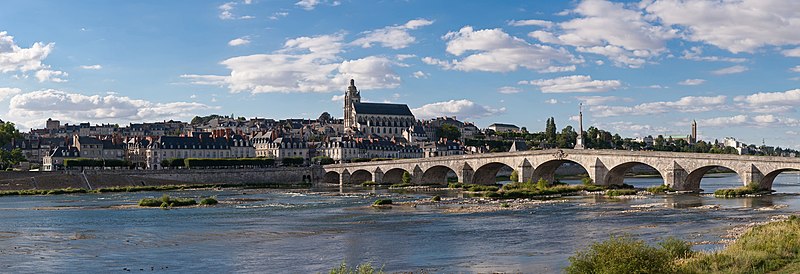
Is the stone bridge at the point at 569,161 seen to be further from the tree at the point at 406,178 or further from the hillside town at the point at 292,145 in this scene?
the hillside town at the point at 292,145

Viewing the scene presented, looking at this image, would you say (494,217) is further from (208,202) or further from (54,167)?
(54,167)

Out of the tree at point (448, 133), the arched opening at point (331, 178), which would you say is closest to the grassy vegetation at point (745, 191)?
the arched opening at point (331, 178)

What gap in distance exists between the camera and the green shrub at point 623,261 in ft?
65.6

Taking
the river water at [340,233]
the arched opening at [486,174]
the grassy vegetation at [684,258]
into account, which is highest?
the arched opening at [486,174]

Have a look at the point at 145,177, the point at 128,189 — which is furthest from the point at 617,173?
the point at 145,177

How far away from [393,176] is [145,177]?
90.8 ft

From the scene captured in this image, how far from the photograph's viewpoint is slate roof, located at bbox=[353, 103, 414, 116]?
189625mm

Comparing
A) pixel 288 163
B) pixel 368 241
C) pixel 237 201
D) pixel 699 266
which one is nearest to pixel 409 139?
pixel 288 163

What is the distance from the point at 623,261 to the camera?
792 inches

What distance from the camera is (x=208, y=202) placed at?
201ft

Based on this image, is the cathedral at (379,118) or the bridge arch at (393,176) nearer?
the bridge arch at (393,176)

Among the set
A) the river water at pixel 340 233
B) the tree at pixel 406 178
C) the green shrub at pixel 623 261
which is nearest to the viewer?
the green shrub at pixel 623 261

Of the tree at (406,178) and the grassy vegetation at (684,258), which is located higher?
the tree at (406,178)

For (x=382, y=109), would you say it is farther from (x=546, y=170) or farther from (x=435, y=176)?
(x=546, y=170)
